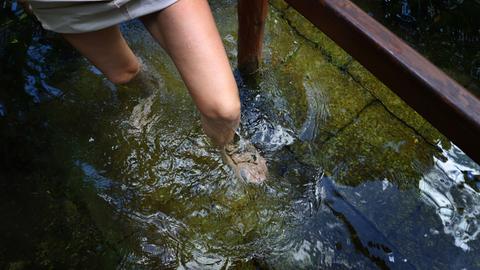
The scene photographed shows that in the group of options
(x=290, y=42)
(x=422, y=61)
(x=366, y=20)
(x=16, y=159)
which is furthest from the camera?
(x=290, y=42)

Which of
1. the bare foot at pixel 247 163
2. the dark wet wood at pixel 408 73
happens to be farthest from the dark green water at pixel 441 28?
the dark wet wood at pixel 408 73

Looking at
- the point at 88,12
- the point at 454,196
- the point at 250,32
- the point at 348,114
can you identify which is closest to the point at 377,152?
the point at 348,114

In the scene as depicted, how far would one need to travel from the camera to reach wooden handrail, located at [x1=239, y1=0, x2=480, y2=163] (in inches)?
40.8

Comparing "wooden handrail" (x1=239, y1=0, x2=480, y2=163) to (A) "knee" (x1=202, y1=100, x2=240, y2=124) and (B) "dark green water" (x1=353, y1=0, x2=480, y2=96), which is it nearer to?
(A) "knee" (x1=202, y1=100, x2=240, y2=124)

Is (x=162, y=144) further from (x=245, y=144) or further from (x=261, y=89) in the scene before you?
(x=261, y=89)

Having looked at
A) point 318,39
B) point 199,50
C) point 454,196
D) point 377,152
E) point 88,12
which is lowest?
point 454,196

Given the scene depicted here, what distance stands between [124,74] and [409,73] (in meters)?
1.44

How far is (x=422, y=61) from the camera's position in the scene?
1121 millimetres

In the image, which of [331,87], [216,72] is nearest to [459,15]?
[331,87]

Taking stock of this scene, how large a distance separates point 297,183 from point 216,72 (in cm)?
104

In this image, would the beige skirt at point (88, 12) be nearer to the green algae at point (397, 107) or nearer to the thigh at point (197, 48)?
the thigh at point (197, 48)

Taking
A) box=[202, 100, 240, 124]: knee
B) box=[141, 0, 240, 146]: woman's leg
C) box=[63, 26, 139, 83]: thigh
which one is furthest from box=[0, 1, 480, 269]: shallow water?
box=[141, 0, 240, 146]: woman's leg

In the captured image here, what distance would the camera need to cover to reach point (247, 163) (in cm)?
217

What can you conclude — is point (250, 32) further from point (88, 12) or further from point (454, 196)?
point (454, 196)
